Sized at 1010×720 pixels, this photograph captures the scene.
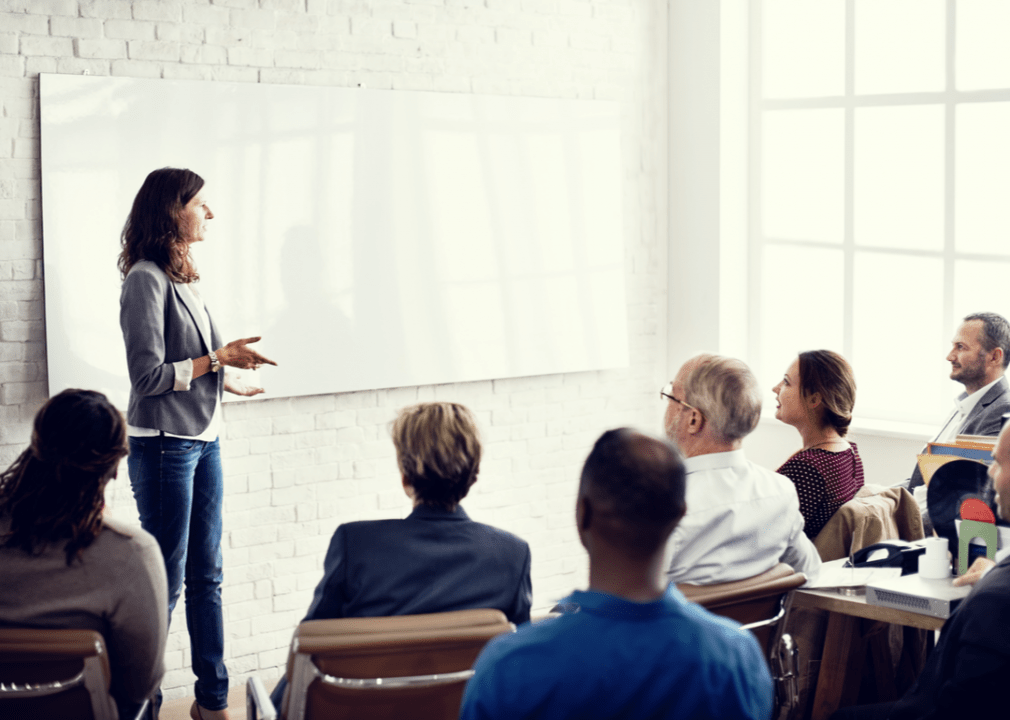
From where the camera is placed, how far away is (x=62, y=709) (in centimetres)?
202

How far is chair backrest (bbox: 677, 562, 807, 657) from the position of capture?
2207 mm

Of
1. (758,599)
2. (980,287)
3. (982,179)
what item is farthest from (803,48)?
(758,599)

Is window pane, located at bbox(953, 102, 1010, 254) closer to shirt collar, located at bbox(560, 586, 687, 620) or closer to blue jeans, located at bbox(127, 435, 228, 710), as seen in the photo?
blue jeans, located at bbox(127, 435, 228, 710)

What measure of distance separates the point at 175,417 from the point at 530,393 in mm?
2071

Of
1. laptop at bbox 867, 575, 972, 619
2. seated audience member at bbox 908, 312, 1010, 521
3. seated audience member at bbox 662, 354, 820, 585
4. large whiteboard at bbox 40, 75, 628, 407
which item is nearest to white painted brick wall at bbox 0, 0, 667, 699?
large whiteboard at bbox 40, 75, 628, 407

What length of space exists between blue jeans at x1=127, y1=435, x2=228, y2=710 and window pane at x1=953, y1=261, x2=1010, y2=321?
11.0 feet

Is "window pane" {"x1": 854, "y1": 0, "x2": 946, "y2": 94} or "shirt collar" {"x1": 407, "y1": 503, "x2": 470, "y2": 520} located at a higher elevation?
"window pane" {"x1": 854, "y1": 0, "x2": 946, "y2": 94}

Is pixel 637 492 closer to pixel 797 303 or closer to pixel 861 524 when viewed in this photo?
pixel 861 524

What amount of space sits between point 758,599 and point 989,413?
80.4 inches

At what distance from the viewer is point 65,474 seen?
7.04ft

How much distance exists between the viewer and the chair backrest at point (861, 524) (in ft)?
9.39

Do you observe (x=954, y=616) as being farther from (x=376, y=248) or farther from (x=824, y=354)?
(x=376, y=248)

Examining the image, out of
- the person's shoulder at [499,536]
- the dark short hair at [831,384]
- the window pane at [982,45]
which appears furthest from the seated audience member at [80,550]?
the window pane at [982,45]

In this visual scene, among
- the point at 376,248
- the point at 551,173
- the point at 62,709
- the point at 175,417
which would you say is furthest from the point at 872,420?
the point at 62,709
